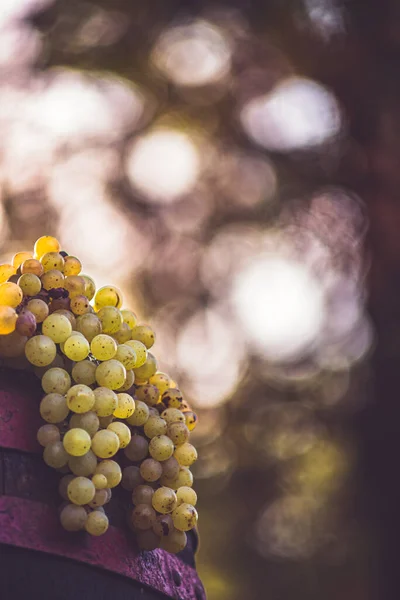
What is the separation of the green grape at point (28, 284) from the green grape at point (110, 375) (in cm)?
16

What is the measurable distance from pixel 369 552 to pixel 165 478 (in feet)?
14.2

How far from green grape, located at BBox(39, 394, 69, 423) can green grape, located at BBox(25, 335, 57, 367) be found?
0.06 meters

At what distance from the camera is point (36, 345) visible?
1119mm

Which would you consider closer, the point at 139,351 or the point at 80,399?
the point at 80,399

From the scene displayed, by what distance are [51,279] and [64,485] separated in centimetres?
33

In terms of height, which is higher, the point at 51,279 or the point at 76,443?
the point at 51,279

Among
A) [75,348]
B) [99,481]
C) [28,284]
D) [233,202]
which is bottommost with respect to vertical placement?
[99,481]

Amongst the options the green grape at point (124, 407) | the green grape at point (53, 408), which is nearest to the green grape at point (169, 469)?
the green grape at point (124, 407)

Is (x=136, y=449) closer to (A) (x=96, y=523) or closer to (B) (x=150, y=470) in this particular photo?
(B) (x=150, y=470)

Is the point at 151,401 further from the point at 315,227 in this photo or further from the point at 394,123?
the point at 315,227

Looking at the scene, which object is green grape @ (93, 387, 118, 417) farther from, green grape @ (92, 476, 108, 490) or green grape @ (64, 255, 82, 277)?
green grape @ (64, 255, 82, 277)

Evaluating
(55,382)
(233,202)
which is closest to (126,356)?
(55,382)

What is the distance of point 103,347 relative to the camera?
119 centimetres

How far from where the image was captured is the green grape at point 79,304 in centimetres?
123
